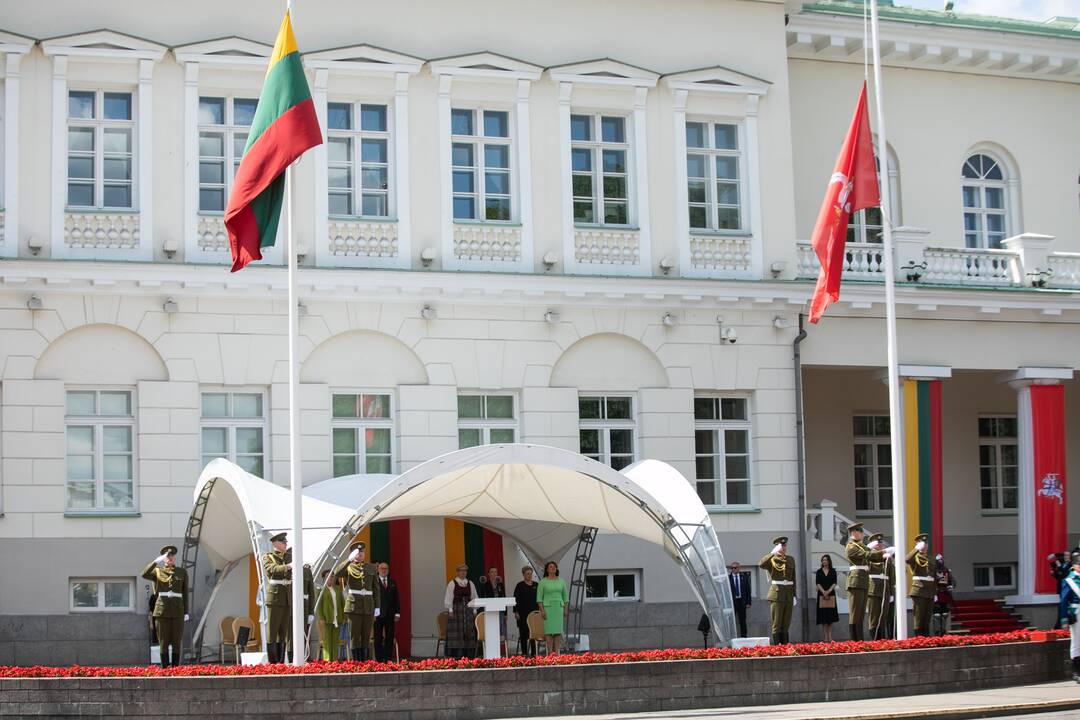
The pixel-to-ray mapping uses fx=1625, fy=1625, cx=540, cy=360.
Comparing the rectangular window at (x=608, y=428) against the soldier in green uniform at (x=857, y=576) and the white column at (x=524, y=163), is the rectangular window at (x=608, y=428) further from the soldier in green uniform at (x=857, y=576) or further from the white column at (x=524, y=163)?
the soldier in green uniform at (x=857, y=576)

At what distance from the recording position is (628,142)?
29.9 m

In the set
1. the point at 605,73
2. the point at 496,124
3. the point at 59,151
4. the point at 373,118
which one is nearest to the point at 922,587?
the point at 605,73

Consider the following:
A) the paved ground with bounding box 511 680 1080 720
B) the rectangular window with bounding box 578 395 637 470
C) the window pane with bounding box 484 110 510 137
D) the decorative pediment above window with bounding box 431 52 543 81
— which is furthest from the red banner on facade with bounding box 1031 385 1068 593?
the decorative pediment above window with bounding box 431 52 543 81

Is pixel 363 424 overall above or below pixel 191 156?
below

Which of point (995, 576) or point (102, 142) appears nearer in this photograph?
point (102, 142)

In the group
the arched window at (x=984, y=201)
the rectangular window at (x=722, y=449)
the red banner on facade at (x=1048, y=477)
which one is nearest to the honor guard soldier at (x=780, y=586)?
the rectangular window at (x=722, y=449)

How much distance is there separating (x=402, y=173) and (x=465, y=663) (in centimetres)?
1163

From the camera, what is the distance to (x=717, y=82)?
30.2 m

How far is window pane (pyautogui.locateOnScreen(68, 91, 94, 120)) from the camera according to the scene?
89.0 feet

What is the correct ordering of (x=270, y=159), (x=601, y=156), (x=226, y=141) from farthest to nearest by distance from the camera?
(x=601, y=156) → (x=226, y=141) → (x=270, y=159)

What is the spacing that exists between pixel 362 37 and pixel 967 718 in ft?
52.2

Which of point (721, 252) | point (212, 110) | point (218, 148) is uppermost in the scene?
point (212, 110)

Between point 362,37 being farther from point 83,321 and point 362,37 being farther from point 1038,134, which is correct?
point 1038,134

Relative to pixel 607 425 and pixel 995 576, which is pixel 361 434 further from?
pixel 995 576
